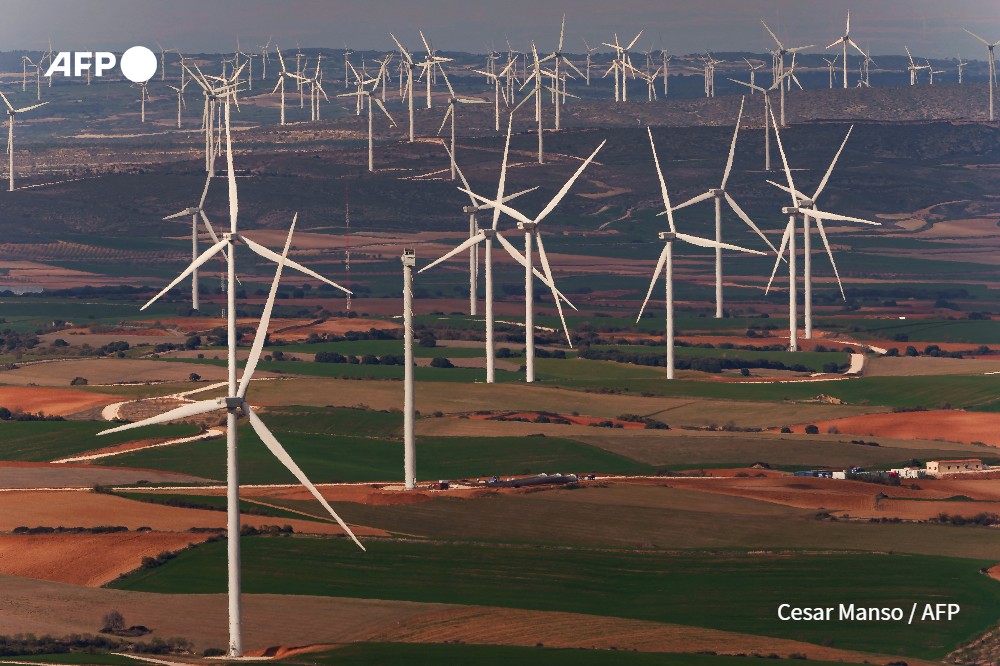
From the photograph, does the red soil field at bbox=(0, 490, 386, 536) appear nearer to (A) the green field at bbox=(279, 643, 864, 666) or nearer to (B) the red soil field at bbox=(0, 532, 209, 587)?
(B) the red soil field at bbox=(0, 532, 209, 587)

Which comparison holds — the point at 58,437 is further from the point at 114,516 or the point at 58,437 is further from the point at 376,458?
the point at 114,516

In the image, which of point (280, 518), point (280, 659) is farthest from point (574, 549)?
point (280, 659)

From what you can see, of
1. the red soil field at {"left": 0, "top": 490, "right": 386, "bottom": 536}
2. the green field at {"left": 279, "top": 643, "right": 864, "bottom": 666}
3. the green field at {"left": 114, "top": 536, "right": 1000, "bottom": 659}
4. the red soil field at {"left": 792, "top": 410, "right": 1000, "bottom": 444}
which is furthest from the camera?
the red soil field at {"left": 792, "top": 410, "right": 1000, "bottom": 444}

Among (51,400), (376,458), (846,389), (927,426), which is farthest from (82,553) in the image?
(846,389)

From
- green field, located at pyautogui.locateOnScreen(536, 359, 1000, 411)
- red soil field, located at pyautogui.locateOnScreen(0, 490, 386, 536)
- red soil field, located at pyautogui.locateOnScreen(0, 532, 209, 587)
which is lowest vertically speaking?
red soil field, located at pyautogui.locateOnScreen(0, 532, 209, 587)

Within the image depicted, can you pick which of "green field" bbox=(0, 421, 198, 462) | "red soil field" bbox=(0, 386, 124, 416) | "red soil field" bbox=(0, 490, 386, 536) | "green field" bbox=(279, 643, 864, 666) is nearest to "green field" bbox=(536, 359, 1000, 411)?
"red soil field" bbox=(0, 386, 124, 416)
